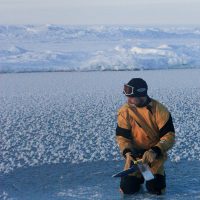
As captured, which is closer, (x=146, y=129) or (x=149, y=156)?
(x=149, y=156)

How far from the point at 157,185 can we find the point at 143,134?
0.47 meters

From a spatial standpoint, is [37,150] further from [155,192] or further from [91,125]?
[155,192]

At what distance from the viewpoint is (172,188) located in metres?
4.70

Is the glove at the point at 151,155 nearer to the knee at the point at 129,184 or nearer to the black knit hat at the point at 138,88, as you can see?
the knee at the point at 129,184

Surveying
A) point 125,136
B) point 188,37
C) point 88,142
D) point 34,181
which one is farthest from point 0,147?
point 188,37

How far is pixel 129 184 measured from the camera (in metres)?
4.48

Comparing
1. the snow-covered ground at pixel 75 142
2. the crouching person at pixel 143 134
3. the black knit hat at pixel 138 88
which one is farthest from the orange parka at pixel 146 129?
the snow-covered ground at pixel 75 142

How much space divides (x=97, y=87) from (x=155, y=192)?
331 inches

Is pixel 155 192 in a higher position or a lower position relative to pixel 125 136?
lower

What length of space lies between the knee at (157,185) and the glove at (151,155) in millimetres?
214

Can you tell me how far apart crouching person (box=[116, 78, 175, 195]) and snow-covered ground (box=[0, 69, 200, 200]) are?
0.14 m

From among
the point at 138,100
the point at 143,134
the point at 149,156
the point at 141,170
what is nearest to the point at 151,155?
the point at 149,156

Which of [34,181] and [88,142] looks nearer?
[34,181]

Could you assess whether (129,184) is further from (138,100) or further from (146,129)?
(138,100)
